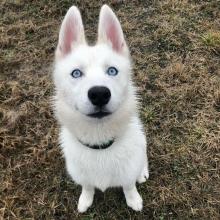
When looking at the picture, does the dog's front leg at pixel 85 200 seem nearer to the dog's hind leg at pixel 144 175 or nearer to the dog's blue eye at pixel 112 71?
the dog's hind leg at pixel 144 175

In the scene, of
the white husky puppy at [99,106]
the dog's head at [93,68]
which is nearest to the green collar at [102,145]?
the white husky puppy at [99,106]

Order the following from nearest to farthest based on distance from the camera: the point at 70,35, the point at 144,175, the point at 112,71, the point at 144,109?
the point at 112,71, the point at 70,35, the point at 144,175, the point at 144,109

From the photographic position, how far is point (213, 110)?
3969 millimetres

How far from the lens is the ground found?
3.39 metres

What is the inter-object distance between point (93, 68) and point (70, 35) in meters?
0.34

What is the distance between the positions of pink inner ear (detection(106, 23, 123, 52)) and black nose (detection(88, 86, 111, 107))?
1.73 ft

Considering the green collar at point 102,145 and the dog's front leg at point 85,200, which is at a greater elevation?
the green collar at point 102,145

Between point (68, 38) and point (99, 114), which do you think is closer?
point (99, 114)

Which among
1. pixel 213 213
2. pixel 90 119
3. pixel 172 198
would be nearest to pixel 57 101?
pixel 90 119

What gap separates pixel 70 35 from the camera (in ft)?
9.03

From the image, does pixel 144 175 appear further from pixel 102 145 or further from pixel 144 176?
pixel 102 145

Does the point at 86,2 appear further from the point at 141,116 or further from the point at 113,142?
the point at 113,142

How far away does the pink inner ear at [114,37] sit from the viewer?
277 cm

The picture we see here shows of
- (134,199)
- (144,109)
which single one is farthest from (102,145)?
(144,109)
